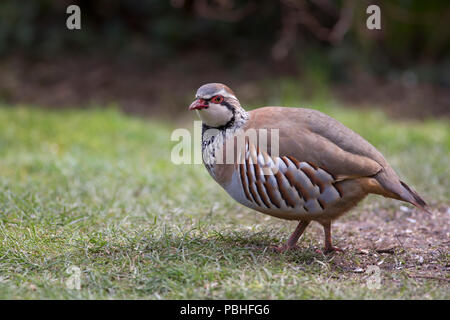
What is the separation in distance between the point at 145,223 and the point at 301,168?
4.40 ft

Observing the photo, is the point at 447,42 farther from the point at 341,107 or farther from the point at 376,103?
the point at 341,107

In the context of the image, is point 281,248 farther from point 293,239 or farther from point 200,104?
point 200,104

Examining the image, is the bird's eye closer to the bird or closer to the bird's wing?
the bird

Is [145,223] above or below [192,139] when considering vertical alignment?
below

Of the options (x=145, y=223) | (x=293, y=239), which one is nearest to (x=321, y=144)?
(x=293, y=239)

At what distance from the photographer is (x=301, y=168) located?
3146 mm

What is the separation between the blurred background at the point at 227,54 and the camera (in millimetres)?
8719

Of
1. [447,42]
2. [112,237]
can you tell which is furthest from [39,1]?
[112,237]

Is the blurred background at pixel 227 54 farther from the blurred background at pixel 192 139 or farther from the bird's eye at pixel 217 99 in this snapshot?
the bird's eye at pixel 217 99

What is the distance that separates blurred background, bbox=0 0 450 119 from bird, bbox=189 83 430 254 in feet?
16.5

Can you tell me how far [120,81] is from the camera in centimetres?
977

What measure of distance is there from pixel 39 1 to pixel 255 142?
25.9 feet

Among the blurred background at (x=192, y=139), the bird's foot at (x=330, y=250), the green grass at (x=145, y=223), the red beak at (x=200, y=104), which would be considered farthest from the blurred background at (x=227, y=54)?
the red beak at (x=200, y=104)
